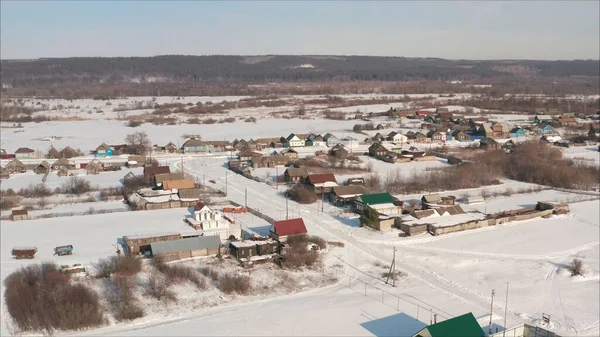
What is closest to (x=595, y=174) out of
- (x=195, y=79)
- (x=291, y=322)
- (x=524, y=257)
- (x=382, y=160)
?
(x=382, y=160)

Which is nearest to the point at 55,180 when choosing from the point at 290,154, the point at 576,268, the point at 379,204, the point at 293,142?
the point at 290,154

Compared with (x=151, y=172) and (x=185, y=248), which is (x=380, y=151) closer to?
(x=151, y=172)

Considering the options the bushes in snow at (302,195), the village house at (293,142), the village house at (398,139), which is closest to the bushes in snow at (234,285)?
the bushes in snow at (302,195)

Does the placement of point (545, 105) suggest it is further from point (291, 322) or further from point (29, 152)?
point (291, 322)

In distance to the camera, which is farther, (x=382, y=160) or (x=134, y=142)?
(x=134, y=142)

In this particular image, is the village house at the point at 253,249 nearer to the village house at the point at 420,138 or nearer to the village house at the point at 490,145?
the village house at the point at 490,145

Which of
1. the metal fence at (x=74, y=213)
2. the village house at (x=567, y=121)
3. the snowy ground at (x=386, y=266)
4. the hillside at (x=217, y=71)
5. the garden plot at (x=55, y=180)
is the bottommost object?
the snowy ground at (x=386, y=266)

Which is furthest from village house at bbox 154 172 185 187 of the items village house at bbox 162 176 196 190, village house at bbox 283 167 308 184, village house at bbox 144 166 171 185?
village house at bbox 283 167 308 184
